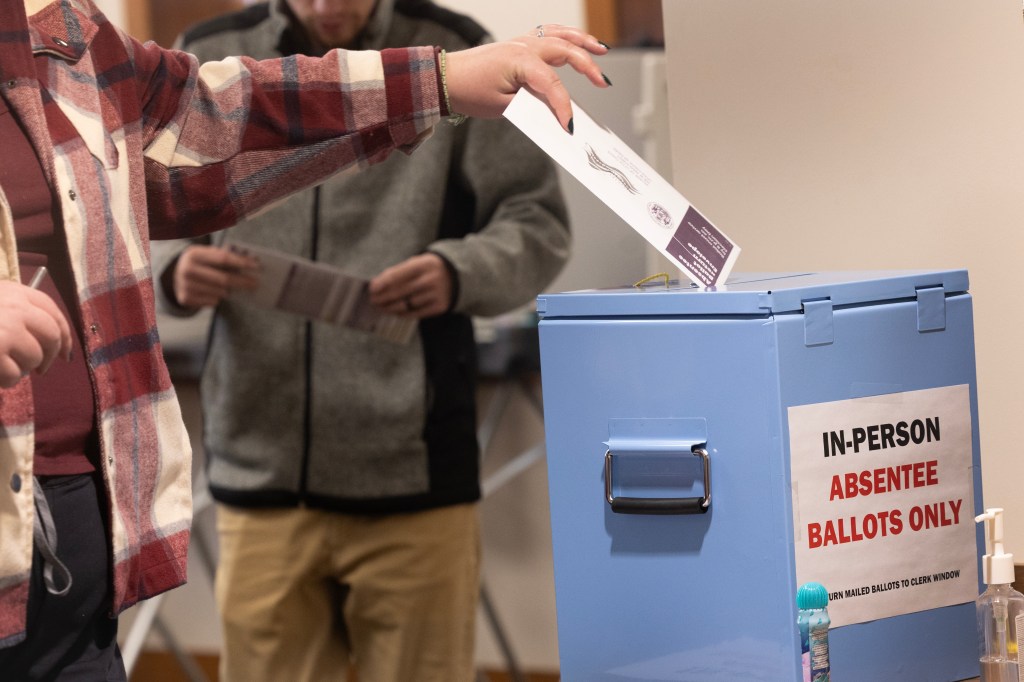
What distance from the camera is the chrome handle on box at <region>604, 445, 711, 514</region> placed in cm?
96

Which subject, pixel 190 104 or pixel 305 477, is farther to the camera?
pixel 305 477

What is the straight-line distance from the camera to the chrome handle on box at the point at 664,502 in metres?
0.96

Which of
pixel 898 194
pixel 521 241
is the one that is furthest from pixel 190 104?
A: pixel 521 241

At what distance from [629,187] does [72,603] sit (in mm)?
567

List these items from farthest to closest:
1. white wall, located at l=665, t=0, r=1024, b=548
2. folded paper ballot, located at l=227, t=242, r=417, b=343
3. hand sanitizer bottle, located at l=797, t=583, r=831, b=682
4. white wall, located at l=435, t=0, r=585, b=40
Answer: white wall, located at l=435, t=0, r=585, b=40
folded paper ballot, located at l=227, t=242, r=417, b=343
white wall, located at l=665, t=0, r=1024, b=548
hand sanitizer bottle, located at l=797, t=583, r=831, b=682

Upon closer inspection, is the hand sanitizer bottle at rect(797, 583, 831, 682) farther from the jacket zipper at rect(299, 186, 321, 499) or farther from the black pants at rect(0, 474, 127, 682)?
the jacket zipper at rect(299, 186, 321, 499)

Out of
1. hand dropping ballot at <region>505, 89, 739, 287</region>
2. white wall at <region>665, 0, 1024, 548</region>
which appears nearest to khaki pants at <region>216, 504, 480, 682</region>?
white wall at <region>665, 0, 1024, 548</region>

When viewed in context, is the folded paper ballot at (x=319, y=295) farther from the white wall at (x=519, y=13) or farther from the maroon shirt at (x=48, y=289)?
the white wall at (x=519, y=13)

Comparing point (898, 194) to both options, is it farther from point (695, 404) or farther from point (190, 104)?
point (190, 104)

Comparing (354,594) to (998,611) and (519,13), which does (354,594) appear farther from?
(519,13)

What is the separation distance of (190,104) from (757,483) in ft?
2.09

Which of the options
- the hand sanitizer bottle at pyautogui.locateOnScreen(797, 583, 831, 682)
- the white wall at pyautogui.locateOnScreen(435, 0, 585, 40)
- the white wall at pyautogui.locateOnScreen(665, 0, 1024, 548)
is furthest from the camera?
the white wall at pyautogui.locateOnScreen(435, 0, 585, 40)

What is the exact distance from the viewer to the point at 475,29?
2.02 m

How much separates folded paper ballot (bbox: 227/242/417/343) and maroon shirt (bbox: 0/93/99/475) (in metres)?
0.90
